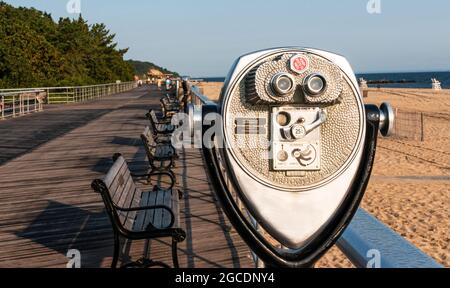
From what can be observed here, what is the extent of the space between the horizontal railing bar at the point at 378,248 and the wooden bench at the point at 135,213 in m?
2.23

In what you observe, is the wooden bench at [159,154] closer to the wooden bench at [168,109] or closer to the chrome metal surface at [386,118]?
the wooden bench at [168,109]

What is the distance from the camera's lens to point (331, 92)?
1888 millimetres

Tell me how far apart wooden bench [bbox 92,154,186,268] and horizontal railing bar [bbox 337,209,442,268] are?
223 cm

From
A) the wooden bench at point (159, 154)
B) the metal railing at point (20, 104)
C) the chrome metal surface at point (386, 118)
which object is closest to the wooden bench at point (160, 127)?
the wooden bench at point (159, 154)

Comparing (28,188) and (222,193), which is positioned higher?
(222,193)

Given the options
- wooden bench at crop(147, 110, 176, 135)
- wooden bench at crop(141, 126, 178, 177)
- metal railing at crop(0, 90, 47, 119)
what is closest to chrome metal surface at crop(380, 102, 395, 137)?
wooden bench at crop(141, 126, 178, 177)

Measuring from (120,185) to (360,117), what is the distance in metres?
2.92

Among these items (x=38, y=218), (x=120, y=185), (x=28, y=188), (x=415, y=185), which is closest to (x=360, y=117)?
(x=120, y=185)

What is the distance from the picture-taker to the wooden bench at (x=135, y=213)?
3660 millimetres

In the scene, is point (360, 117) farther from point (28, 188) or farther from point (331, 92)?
point (28, 188)

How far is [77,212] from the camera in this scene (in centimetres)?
567

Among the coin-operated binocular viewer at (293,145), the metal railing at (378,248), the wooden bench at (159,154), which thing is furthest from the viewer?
the wooden bench at (159,154)
